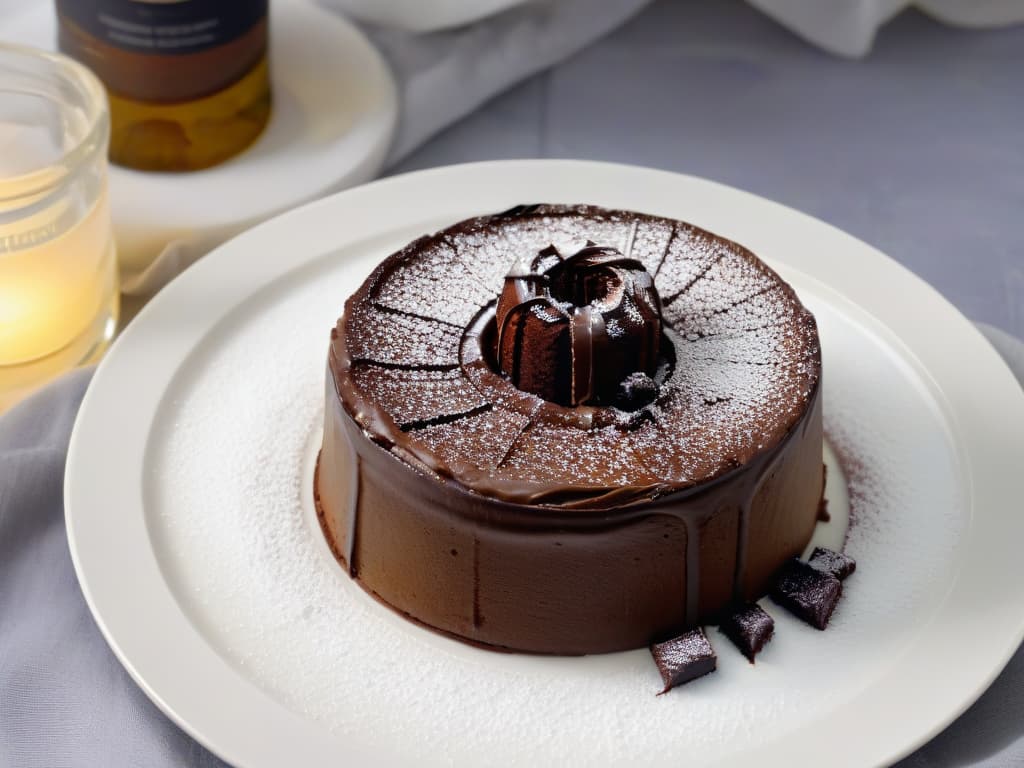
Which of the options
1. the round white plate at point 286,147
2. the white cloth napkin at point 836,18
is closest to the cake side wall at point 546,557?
the round white plate at point 286,147

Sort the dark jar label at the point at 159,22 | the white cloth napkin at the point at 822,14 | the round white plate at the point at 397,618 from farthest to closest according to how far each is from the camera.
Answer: the white cloth napkin at the point at 822,14 < the dark jar label at the point at 159,22 < the round white plate at the point at 397,618

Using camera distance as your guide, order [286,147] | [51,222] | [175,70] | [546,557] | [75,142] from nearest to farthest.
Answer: [546,557] → [51,222] → [75,142] → [175,70] → [286,147]

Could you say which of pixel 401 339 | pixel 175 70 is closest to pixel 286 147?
pixel 175 70

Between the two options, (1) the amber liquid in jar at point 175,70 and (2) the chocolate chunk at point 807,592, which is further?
(1) the amber liquid in jar at point 175,70

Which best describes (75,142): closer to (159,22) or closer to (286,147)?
(159,22)

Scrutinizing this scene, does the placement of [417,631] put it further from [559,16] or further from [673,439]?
[559,16]

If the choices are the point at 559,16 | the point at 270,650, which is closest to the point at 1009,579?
the point at 270,650

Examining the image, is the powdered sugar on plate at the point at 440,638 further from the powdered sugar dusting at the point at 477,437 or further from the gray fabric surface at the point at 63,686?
the powdered sugar dusting at the point at 477,437
